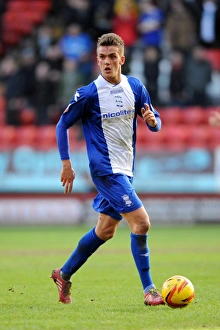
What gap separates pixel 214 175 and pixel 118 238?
3.59 meters

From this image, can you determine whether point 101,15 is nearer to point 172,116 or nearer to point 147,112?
point 172,116

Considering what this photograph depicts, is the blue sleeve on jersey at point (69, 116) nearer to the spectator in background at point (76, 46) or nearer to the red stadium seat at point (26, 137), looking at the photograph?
the red stadium seat at point (26, 137)

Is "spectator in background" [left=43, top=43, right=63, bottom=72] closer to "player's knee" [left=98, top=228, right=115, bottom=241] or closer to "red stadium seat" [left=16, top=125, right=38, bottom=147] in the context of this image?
"red stadium seat" [left=16, top=125, right=38, bottom=147]

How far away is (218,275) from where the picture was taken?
9602 mm

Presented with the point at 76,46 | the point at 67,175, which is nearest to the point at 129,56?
the point at 76,46

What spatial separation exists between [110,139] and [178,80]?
12733 mm

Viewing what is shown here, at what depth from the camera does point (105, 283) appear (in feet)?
29.9

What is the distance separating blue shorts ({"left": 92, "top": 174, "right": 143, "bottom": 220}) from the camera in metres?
7.24

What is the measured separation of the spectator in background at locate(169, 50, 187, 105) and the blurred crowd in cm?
2

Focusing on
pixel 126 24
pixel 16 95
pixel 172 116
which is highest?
pixel 126 24

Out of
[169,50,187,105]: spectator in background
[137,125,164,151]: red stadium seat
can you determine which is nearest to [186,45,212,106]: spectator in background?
[169,50,187,105]: spectator in background

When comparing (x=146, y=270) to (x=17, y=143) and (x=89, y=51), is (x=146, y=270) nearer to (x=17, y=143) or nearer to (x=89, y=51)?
(x=17, y=143)

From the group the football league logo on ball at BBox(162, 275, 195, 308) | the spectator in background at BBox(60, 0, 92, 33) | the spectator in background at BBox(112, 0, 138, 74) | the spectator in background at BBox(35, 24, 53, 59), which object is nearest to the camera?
the football league logo on ball at BBox(162, 275, 195, 308)

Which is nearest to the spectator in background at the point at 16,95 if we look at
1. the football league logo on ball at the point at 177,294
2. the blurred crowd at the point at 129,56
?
the blurred crowd at the point at 129,56
